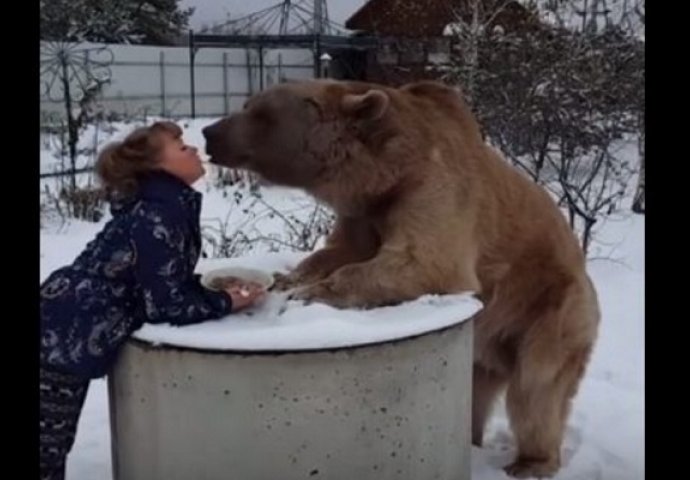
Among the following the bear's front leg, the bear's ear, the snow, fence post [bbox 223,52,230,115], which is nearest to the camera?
the snow

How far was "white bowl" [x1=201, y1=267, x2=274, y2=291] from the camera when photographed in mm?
3485

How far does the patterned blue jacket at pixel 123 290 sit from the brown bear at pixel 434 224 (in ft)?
1.44

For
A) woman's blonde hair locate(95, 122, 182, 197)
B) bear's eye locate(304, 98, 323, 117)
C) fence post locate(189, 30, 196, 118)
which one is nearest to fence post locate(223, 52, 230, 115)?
fence post locate(189, 30, 196, 118)

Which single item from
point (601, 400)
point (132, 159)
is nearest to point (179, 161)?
point (132, 159)

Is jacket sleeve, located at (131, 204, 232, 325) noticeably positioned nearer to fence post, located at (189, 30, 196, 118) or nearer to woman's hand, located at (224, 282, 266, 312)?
woman's hand, located at (224, 282, 266, 312)

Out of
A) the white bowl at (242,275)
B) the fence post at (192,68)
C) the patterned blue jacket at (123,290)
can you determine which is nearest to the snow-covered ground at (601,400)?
the white bowl at (242,275)

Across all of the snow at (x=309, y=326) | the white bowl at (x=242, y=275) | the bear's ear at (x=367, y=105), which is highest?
the bear's ear at (x=367, y=105)

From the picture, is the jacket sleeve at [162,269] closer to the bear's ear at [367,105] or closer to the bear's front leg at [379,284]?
the bear's front leg at [379,284]

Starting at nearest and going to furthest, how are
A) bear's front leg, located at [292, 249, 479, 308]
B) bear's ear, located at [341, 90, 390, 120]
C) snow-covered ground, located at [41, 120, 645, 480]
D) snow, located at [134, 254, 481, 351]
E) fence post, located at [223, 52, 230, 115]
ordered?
1. snow, located at [134, 254, 481, 351]
2. bear's front leg, located at [292, 249, 479, 308]
3. bear's ear, located at [341, 90, 390, 120]
4. snow-covered ground, located at [41, 120, 645, 480]
5. fence post, located at [223, 52, 230, 115]

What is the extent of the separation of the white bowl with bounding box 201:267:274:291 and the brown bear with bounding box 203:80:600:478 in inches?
4.8

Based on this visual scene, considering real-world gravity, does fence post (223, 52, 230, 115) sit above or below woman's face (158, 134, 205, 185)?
above

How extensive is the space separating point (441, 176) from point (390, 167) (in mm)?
185

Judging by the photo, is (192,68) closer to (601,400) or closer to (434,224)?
(601,400)

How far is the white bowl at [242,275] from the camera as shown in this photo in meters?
3.49
